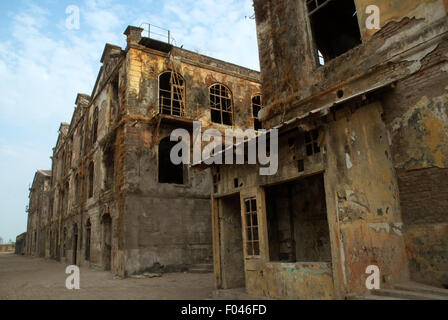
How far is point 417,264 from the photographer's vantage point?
4.94 meters

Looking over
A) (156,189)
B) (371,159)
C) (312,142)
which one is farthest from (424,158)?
(156,189)

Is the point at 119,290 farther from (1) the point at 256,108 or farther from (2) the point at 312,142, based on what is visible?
(1) the point at 256,108

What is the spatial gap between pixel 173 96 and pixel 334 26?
8398 millimetres

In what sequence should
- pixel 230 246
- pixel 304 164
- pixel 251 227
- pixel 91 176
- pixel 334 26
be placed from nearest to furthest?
1. pixel 304 164
2. pixel 251 227
3. pixel 230 246
4. pixel 334 26
5. pixel 91 176

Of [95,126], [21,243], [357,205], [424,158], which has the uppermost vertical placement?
[95,126]

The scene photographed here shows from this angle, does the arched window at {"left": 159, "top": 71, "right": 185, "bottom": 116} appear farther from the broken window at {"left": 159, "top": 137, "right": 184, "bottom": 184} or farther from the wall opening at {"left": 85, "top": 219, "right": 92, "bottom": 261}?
the wall opening at {"left": 85, "top": 219, "right": 92, "bottom": 261}

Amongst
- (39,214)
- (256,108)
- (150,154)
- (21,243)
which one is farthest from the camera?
(21,243)

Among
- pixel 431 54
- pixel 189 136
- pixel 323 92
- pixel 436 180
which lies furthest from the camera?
pixel 189 136

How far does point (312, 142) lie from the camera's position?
6117mm

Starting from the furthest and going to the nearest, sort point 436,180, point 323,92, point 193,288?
point 193,288 < point 323,92 < point 436,180

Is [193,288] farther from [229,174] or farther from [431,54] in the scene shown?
[431,54]

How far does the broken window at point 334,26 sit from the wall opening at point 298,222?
3.45 m

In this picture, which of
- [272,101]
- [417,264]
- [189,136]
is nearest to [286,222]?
[272,101]

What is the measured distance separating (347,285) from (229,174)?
386 cm
